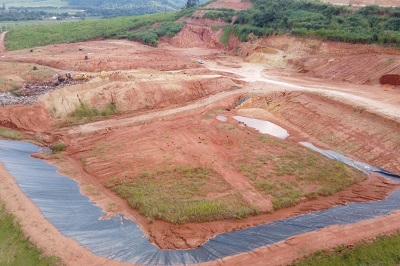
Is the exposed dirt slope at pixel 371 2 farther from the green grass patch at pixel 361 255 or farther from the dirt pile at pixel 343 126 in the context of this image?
the green grass patch at pixel 361 255

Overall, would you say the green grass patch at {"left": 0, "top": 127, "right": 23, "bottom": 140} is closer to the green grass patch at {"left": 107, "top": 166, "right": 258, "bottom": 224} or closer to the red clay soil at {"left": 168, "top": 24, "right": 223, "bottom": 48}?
the green grass patch at {"left": 107, "top": 166, "right": 258, "bottom": 224}

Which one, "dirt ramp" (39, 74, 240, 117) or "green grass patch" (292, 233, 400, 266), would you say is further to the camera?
"dirt ramp" (39, 74, 240, 117)

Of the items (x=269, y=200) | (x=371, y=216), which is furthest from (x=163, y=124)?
(x=371, y=216)

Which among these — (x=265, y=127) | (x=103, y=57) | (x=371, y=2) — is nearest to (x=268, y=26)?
(x=371, y=2)

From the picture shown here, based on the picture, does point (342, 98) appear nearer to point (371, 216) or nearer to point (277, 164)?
point (277, 164)

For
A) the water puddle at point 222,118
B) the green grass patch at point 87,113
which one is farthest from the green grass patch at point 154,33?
the water puddle at point 222,118

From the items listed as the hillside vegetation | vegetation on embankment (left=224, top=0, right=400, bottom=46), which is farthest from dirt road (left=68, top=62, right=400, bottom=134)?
the hillside vegetation
